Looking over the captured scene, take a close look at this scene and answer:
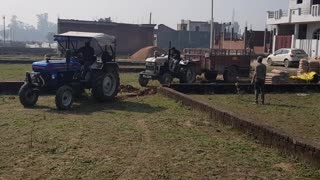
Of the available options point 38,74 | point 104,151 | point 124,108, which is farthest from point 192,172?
point 38,74

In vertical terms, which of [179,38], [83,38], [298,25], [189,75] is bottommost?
[189,75]

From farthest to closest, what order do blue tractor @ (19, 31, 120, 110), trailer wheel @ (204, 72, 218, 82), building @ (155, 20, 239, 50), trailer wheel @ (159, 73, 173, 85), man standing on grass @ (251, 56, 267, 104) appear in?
building @ (155, 20, 239, 50) < trailer wheel @ (204, 72, 218, 82) < trailer wheel @ (159, 73, 173, 85) < man standing on grass @ (251, 56, 267, 104) < blue tractor @ (19, 31, 120, 110)

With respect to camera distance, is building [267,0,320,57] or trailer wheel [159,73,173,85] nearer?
trailer wheel [159,73,173,85]

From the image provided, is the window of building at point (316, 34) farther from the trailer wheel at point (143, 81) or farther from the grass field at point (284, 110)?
the trailer wheel at point (143, 81)

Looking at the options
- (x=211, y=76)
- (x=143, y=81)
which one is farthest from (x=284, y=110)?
(x=211, y=76)

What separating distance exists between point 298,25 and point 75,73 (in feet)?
116

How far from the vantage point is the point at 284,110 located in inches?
537

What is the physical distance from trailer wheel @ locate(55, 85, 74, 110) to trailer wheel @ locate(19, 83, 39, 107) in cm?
100

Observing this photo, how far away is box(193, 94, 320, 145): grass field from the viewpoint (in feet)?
34.6

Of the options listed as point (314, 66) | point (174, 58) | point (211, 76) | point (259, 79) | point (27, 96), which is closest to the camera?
point (27, 96)

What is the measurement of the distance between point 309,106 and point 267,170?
26.6 ft

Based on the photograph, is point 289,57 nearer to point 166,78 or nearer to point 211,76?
point 211,76

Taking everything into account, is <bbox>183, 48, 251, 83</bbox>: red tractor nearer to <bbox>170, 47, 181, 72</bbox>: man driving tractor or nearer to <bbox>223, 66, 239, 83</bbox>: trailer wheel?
<bbox>223, 66, 239, 83</bbox>: trailer wheel

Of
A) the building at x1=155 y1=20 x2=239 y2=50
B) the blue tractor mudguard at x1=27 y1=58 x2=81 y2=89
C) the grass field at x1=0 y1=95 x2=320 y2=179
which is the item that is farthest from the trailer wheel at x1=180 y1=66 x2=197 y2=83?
the building at x1=155 y1=20 x2=239 y2=50
